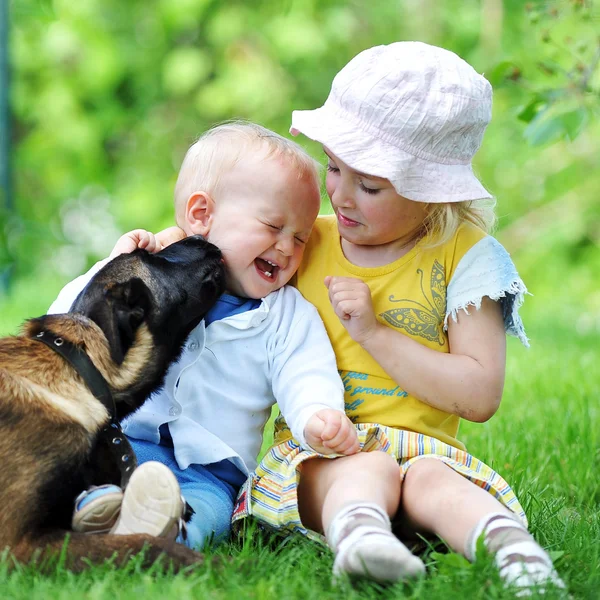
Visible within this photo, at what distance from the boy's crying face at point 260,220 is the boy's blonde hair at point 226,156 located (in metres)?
0.03

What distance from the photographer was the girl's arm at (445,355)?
2828 mm

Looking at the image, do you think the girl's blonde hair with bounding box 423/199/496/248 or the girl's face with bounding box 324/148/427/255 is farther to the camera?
the girl's blonde hair with bounding box 423/199/496/248

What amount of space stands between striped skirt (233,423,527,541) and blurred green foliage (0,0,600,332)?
9.26m

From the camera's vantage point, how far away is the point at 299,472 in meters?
2.80

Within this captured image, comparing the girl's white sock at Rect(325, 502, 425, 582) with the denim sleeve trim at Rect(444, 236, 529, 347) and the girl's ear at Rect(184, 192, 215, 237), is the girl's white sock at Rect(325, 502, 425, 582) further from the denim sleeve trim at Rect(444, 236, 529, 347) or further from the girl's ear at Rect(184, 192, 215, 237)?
the girl's ear at Rect(184, 192, 215, 237)

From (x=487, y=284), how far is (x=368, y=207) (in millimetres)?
456

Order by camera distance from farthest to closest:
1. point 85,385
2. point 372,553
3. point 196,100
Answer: point 196,100, point 85,385, point 372,553

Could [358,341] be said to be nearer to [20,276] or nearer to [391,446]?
[391,446]

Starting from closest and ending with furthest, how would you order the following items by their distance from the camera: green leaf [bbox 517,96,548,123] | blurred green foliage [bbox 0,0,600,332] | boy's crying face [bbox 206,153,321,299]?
boy's crying face [bbox 206,153,321,299], green leaf [bbox 517,96,548,123], blurred green foliage [bbox 0,0,600,332]

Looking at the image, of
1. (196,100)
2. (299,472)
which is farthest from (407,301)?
(196,100)

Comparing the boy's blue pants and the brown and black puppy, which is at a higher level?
the brown and black puppy

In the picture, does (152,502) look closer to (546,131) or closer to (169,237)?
(169,237)

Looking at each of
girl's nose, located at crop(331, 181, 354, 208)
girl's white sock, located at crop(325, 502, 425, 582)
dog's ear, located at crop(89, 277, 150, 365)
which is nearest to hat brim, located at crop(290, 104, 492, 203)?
girl's nose, located at crop(331, 181, 354, 208)

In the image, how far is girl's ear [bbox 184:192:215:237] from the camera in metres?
3.20
